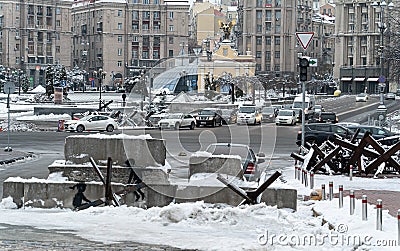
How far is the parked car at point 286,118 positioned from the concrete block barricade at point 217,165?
41.4 metres

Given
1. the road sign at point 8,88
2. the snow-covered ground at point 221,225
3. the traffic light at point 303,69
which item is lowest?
the snow-covered ground at point 221,225

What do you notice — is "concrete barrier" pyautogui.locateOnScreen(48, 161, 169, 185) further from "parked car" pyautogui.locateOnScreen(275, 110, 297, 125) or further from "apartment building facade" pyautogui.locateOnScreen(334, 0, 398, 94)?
"apartment building facade" pyautogui.locateOnScreen(334, 0, 398, 94)

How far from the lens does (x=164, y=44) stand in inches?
5723

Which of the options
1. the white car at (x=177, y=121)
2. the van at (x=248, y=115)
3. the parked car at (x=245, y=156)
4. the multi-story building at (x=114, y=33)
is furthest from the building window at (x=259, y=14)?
the parked car at (x=245, y=156)

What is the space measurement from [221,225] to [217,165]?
11.4ft

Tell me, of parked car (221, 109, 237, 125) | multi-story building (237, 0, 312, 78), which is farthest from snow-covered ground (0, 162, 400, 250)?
multi-story building (237, 0, 312, 78)

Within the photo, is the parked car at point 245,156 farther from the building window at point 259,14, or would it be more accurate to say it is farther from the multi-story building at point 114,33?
the building window at point 259,14

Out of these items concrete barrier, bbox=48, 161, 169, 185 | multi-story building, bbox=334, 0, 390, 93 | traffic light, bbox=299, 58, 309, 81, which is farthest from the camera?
multi-story building, bbox=334, 0, 390, 93

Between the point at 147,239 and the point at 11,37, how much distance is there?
425 ft

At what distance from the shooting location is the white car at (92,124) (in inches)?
2003

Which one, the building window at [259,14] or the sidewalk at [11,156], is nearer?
the sidewalk at [11,156]

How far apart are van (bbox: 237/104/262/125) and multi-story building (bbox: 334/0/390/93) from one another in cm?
8651

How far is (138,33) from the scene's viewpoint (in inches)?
5723

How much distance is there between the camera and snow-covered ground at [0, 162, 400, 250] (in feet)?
42.3
